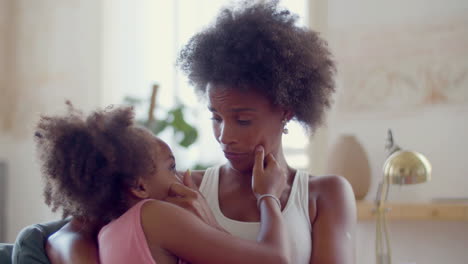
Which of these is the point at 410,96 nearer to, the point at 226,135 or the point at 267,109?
the point at 267,109

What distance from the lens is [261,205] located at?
4.78 feet

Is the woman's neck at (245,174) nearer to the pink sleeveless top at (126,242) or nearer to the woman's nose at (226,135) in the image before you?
the woman's nose at (226,135)

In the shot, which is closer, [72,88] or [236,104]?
[236,104]

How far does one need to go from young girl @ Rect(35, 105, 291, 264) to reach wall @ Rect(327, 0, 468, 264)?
79.5 inches

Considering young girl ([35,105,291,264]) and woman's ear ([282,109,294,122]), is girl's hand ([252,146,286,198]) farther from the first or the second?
woman's ear ([282,109,294,122])

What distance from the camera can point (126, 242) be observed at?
127 centimetres

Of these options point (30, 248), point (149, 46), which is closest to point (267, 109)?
point (30, 248)

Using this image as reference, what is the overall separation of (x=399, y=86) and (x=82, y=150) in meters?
2.44

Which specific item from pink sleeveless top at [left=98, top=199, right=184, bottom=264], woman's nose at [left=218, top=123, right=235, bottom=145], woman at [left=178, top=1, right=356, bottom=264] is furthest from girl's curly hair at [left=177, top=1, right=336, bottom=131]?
pink sleeveless top at [left=98, top=199, right=184, bottom=264]

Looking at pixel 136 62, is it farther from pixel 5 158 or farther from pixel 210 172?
pixel 210 172

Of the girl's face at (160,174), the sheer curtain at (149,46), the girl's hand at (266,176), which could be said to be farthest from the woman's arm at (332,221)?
the sheer curtain at (149,46)

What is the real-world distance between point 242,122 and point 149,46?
364cm

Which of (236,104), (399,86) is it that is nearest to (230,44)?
(236,104)

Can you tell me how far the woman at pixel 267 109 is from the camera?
156cm
